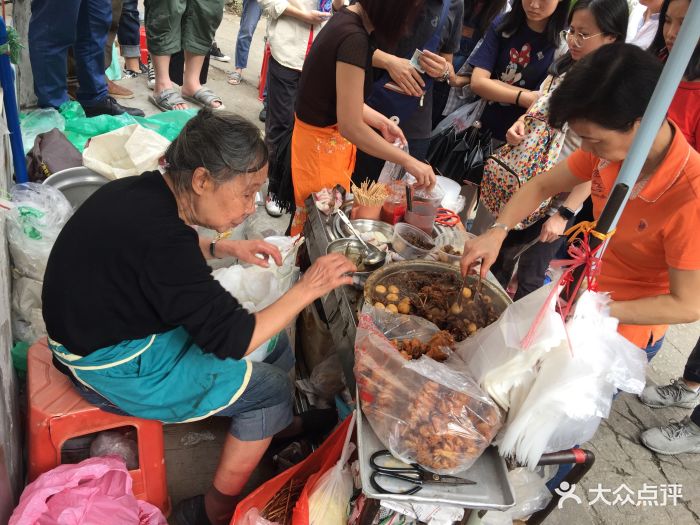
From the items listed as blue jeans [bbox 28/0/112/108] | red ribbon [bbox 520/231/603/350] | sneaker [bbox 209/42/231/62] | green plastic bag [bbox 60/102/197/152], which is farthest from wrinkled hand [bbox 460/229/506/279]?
sneaker [bbox 209/42/231/62]

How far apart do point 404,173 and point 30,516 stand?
7.02 ft

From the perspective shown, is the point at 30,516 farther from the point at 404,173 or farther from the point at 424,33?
the point at 424,33

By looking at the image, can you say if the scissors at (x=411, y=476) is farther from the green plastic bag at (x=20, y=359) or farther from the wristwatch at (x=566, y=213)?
the green plastic bag at (x=20, y=359)

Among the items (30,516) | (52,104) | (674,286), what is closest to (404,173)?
(674,286)

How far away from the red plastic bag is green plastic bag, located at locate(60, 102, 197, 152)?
114 inches

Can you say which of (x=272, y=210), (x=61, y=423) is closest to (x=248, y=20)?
(x=272, y=210)

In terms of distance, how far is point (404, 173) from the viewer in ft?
9.18

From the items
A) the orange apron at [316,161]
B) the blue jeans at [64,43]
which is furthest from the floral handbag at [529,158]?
the blue jeans at [64,43]

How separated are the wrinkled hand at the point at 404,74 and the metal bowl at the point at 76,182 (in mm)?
1869

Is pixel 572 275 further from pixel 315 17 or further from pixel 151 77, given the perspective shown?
pixel 151 77

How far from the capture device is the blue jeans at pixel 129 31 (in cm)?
555

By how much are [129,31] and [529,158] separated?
487 cm

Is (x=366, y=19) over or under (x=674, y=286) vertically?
over

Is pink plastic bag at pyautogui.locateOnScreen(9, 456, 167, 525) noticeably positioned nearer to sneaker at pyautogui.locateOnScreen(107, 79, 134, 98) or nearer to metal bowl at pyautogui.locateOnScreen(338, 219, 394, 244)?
metal bowl at pyautogui.locateOnScreen(338, 219, 394, 244)
